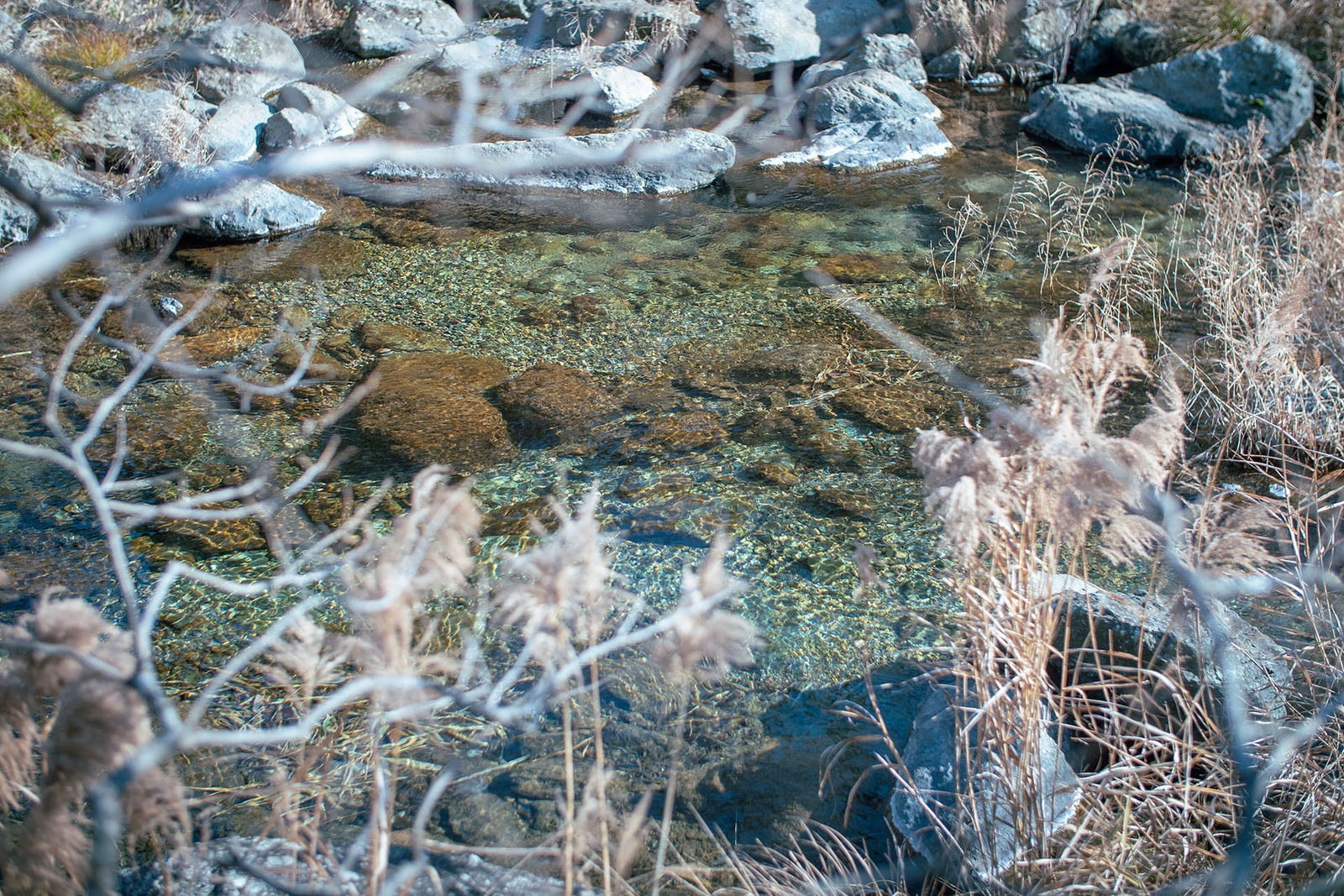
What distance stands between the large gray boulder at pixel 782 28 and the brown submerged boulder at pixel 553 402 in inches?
224

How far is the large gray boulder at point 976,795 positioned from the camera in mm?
1770

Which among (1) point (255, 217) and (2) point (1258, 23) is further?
(2) point (1258, 23)

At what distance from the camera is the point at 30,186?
556 centimetres

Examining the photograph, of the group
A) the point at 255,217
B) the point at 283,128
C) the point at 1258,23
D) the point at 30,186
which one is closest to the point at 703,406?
the point at 255,217

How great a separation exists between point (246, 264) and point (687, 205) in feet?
9.11

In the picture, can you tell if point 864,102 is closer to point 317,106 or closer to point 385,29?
point 317,106

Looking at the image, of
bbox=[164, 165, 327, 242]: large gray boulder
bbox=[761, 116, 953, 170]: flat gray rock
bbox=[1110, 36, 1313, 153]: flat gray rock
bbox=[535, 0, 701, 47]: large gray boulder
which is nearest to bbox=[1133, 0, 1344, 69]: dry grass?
bbox=[1110, 36, 1313, 153]: flat gray rock

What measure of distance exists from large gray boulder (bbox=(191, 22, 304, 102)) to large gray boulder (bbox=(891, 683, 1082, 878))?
7.26m

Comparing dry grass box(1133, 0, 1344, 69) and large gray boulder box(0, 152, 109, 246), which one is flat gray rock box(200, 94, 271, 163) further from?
dry grass box(1133, 0, 1344, 69)

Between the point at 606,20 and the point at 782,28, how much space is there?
5.56ft

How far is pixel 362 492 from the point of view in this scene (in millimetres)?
3398

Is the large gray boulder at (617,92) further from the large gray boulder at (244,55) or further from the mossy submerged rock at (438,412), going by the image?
the mossy submerged rock at (438,412)

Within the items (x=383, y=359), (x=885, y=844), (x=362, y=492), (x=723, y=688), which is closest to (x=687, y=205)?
(x=383, y=359)

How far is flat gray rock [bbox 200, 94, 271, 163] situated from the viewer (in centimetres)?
645
